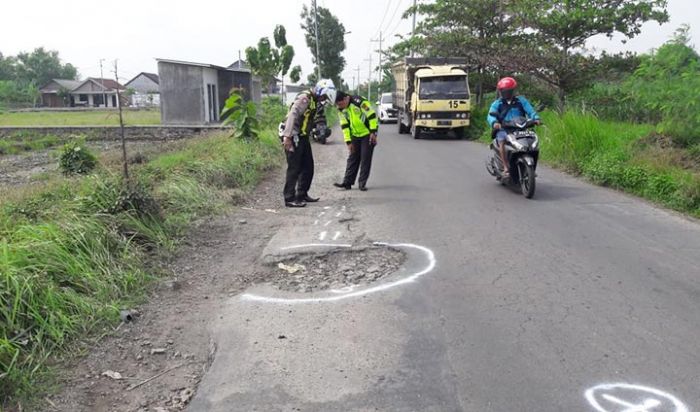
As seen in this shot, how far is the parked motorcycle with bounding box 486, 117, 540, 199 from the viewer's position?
8.36m

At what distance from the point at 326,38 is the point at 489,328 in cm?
5267

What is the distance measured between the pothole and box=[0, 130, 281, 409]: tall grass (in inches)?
47.2

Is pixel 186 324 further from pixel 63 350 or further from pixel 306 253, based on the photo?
pixel 306 253

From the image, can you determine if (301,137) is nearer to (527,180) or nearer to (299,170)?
(299,170)

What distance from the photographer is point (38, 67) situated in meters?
93.9

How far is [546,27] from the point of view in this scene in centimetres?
1930

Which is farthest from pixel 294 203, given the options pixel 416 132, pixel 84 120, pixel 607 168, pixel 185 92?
pixel 84 120

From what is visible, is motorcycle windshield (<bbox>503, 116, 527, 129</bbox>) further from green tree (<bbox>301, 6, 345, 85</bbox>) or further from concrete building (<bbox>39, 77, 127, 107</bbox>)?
concrete building (<bbox>39, 77, 127, 107</bbox>)

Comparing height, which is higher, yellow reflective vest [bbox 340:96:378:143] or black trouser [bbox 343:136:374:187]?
yellow reflective vest [bbox 340:96:378:143]

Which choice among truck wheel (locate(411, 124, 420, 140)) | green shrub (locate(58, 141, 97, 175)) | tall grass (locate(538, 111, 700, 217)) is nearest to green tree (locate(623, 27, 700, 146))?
tall grass (locate(538, 111, 700, 217))

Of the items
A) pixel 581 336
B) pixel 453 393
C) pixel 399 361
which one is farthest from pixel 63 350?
pixel 581 336

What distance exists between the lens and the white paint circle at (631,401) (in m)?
2.92

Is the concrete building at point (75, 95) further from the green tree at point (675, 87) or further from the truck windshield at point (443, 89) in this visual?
the green tree at point (675, 87)

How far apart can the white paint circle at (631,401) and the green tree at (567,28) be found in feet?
57.3
